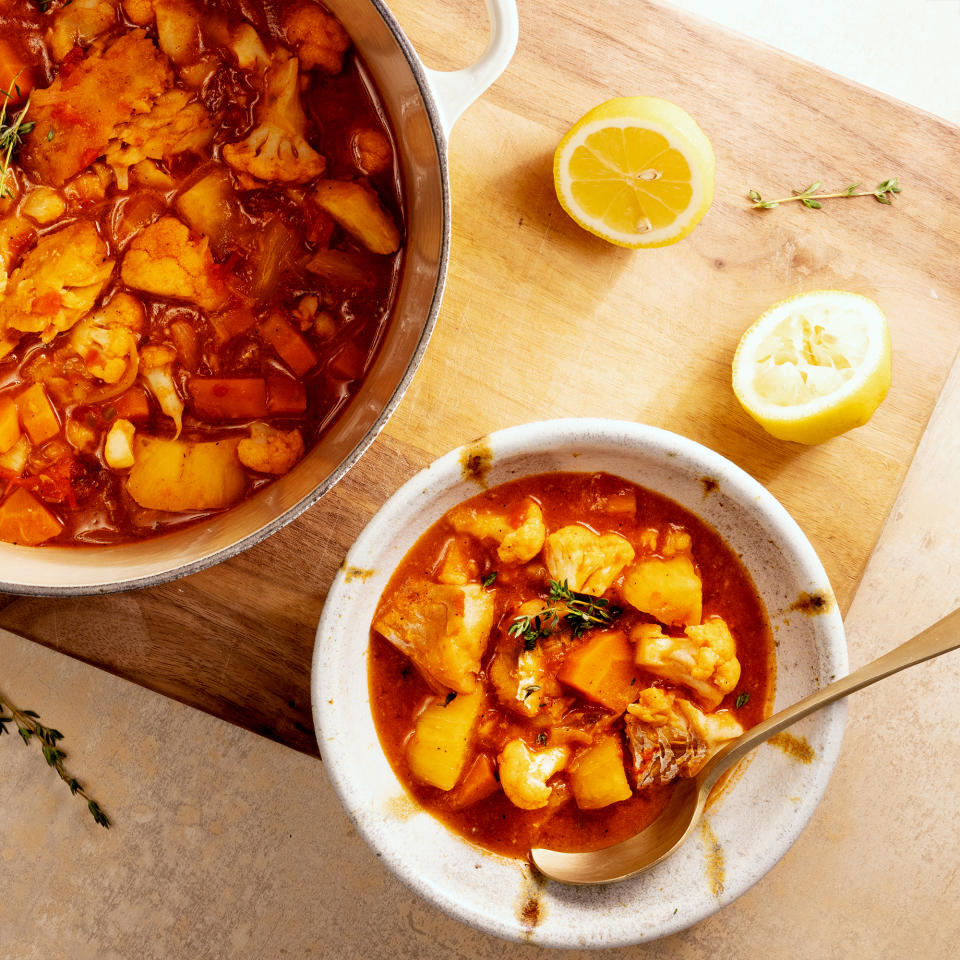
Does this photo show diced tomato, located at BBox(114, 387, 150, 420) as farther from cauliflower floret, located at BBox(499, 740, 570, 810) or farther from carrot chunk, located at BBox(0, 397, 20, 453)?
cauliflower floret, located at BBox(499, 740, 570, 810)

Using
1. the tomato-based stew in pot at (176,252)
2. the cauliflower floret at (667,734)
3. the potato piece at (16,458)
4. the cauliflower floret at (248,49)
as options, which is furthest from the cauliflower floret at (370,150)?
the cauliflower floret at (667,734)

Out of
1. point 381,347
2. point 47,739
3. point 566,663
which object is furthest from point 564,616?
point 47,739

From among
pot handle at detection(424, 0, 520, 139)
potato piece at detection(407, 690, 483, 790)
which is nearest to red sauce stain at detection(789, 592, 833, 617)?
potato piece at detection(407, 690, 483, 790)

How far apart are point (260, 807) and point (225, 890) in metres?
0.28

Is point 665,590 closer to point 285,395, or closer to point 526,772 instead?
point 526,772

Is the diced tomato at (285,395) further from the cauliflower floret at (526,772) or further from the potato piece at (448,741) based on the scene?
the cauliflower floret at (526,772)

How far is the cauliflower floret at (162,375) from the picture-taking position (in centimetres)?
204

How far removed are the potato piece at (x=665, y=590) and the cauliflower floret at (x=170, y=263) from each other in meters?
1.19

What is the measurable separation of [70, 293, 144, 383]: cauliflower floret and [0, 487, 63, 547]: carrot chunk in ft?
1.12

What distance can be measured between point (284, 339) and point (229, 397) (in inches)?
7.5

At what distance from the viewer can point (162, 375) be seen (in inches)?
80.6

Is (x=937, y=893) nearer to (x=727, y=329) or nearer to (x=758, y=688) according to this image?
(x=758, y=688)

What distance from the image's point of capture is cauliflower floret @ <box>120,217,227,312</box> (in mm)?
1981

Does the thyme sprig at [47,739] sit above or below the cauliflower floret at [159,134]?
below
